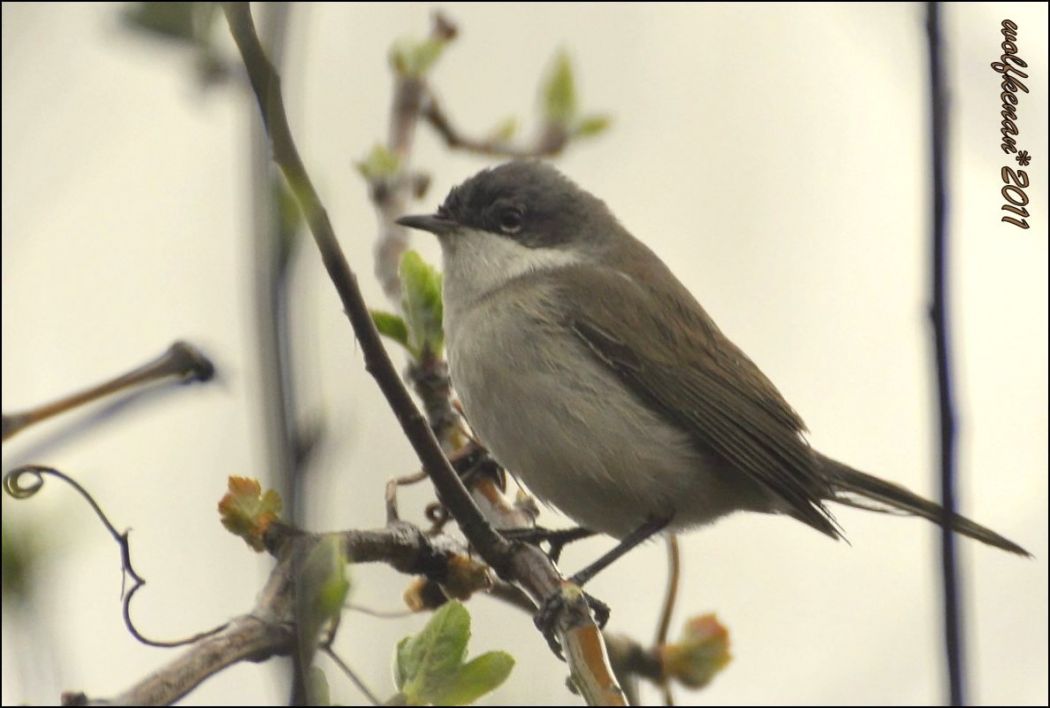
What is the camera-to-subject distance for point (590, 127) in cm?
428

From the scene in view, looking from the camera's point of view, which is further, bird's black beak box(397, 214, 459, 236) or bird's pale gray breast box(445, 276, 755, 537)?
bird's black beak box(397, 214, 459, 236)

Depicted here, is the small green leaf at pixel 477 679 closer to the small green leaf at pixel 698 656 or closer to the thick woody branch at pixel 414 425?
the thick woody branch at pixel 414 425

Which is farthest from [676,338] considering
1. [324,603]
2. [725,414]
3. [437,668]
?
[324,603]

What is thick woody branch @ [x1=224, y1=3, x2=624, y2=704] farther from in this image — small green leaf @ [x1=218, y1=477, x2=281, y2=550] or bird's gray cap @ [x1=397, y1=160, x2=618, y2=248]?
bird's gray cap @ [x1=397, y1=160, x2=618, y2=248]

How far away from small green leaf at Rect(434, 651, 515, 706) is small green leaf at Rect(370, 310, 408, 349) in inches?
55.9

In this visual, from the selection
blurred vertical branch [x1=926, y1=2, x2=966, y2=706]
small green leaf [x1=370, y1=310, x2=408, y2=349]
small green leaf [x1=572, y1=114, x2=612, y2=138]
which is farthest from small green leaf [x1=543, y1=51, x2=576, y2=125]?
blurred vertical branch [x1=926, y1=2, x2=966, y2=706]

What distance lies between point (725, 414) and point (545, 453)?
2.40 ft

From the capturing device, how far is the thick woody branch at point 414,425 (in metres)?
1.35

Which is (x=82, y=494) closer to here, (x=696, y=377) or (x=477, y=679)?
(x=477, y=679)

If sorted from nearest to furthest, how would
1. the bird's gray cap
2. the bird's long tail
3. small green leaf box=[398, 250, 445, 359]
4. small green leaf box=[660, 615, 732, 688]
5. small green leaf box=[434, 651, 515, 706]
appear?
small green leaf box=[434, 651, 515, 706] → small green leaf box=[660, 615, 732, 688] → small green leaf box=[398, 250, 445, 359] → the bird's long tail → the bird's gray cap

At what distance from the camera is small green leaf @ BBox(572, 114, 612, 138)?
4.27 metres

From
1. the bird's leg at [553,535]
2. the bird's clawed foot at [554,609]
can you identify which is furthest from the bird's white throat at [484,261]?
the bird's clawed foot at [554,609]

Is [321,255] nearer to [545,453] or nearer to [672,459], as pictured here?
[545,453]

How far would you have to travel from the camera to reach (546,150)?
4.32 meters
